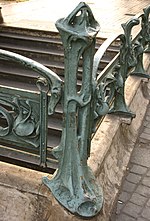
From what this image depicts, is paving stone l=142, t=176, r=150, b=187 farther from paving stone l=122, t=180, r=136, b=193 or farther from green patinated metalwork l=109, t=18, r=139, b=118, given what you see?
green patinated metalwork l=109, t=18, r=139, b=118

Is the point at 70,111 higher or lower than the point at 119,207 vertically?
higher

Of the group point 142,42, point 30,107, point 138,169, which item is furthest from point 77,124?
point 142,42

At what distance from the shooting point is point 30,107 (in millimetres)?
2471

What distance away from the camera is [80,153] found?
2.39 meters

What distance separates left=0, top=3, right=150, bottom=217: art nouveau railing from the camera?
2033 mm

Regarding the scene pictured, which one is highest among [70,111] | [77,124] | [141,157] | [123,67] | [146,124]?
[70,111]

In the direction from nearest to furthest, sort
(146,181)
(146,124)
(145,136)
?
(146,181), (145,136), (146,124)

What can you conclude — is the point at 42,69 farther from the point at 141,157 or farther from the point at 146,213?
the point at 141,157

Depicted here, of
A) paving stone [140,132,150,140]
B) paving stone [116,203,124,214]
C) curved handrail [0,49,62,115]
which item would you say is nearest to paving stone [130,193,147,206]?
paving stone [116,203,124,214]

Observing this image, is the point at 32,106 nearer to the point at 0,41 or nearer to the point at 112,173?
the point at 112,173

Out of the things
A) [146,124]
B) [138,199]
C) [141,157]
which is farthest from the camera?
[146,124]

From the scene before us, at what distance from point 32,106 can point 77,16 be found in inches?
31.7

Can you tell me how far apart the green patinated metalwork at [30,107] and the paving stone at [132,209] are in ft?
4.05

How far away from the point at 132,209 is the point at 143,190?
37 cm
